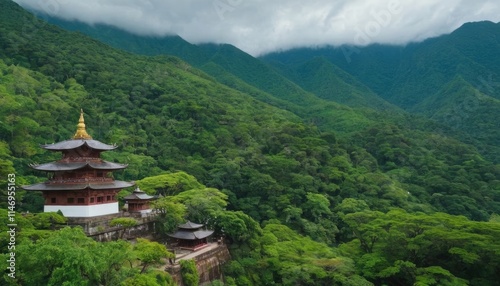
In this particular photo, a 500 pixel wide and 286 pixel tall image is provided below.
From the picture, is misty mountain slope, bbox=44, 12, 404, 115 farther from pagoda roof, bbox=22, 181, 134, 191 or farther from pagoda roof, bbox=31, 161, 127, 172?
pagoda roof, bbox=22, 181, 134, 191

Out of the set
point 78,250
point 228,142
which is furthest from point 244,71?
point 78,250

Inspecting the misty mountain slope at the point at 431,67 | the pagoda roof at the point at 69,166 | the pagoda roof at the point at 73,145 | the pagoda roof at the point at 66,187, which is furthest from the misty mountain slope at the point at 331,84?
the pagoda roof at the point at 66,187

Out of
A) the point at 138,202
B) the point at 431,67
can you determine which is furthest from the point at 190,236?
the point at 431,67

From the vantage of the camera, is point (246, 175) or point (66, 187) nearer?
point (66, 187)

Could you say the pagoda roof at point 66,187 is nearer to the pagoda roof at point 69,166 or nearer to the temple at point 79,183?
the temple at point 79,183

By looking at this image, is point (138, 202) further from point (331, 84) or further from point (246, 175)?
point (331, 84)

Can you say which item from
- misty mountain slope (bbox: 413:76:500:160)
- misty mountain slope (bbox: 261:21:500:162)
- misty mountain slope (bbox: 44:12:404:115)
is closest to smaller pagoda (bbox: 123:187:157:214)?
misty mountain slope (bbox: 413:76:500:160)
